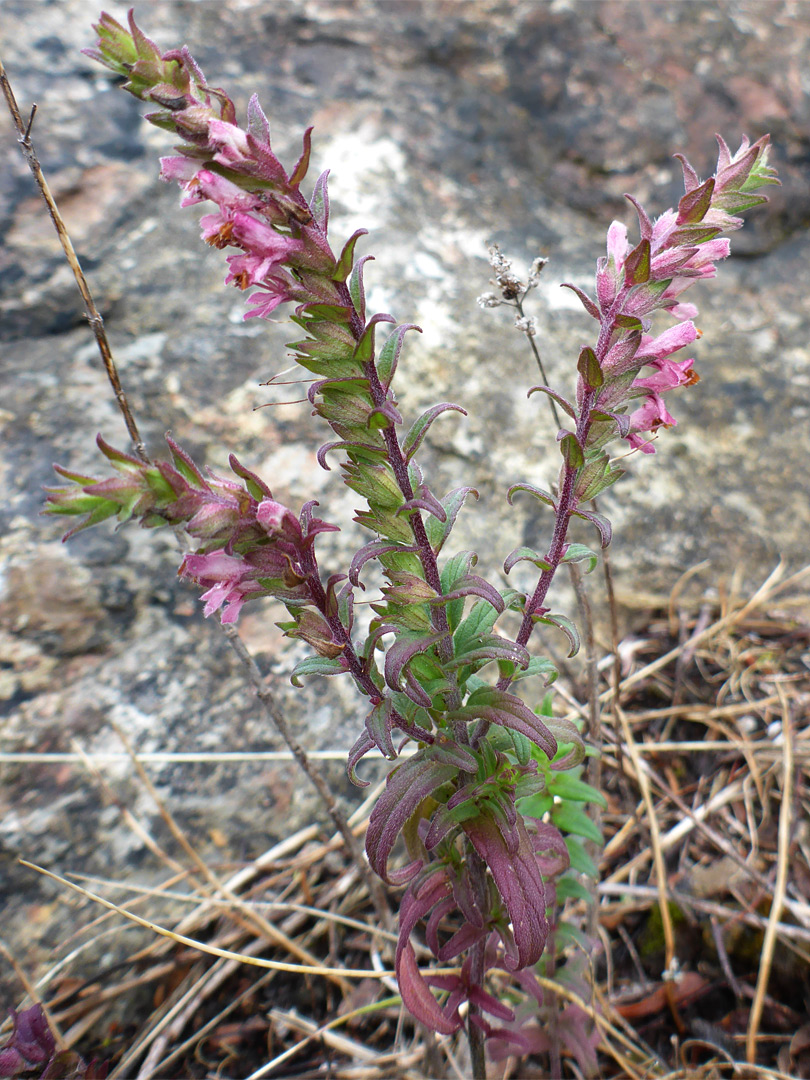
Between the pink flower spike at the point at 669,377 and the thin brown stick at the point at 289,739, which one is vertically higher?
the pink flower spike at the point at 669,377

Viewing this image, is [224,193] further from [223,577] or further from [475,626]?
[475,626]

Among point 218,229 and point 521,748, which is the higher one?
point 218,229

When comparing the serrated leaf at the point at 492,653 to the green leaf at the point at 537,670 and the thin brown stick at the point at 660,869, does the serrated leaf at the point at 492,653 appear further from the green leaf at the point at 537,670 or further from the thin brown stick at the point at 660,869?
the thin brown stick at the point at 660,869

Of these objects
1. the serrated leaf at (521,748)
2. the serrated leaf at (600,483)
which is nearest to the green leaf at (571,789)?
the serrated leaf at (521,748)

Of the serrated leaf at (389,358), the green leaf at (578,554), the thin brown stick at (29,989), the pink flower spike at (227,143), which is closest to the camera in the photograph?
the pink flower spike at (227,143)

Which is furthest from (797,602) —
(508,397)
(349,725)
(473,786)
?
(473,786)

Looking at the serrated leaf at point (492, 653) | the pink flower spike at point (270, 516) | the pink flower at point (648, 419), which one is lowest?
the serrated leaf at point (492, 653)

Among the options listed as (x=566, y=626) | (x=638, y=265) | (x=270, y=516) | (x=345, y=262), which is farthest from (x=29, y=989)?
(x=638, y=265)
